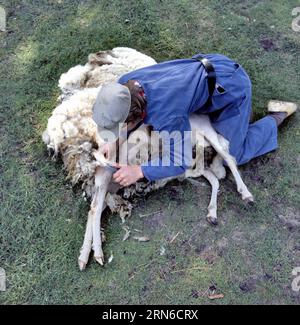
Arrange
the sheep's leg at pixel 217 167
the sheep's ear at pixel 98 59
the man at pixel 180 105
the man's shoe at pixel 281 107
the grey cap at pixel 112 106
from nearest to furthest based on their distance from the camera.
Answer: the grey cap at pixel 112 106
the man at pixel 180 105
the sheep's leg at pixel 217 167
the sheep's ear at pixel 98 59
the man's shoe at pixel 281 107

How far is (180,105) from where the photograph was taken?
3588 mm

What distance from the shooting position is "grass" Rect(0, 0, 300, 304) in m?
3.80

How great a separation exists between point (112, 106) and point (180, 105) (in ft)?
1.79

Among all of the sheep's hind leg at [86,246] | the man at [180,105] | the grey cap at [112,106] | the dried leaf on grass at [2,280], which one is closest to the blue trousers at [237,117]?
the man at [180,105]

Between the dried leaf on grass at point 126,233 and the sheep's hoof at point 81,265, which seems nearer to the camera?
the sheep's hoof at point 81,265

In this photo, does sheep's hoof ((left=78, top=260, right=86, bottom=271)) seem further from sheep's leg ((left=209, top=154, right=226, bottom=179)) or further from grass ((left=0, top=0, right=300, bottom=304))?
sheep's leg ((left=209, top=154, right=226, bottom=179))

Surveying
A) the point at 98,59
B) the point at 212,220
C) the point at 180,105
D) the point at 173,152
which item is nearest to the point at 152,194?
the point at 212,220

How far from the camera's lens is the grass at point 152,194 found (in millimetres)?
3799

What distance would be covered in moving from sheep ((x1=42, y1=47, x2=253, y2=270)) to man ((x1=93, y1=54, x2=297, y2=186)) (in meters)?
0.12

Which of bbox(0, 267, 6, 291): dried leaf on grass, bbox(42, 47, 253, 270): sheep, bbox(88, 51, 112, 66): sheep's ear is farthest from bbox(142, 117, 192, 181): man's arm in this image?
bbox(0, 267, 6, 291): dried leaf on grass

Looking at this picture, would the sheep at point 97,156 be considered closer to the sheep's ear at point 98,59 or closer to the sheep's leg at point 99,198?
the sheep's leg at point 99,198

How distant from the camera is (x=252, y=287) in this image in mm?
3779

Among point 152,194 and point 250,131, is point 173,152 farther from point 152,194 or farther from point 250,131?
point 250,131

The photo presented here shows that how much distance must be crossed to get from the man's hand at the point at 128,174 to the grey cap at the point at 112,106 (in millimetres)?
518
